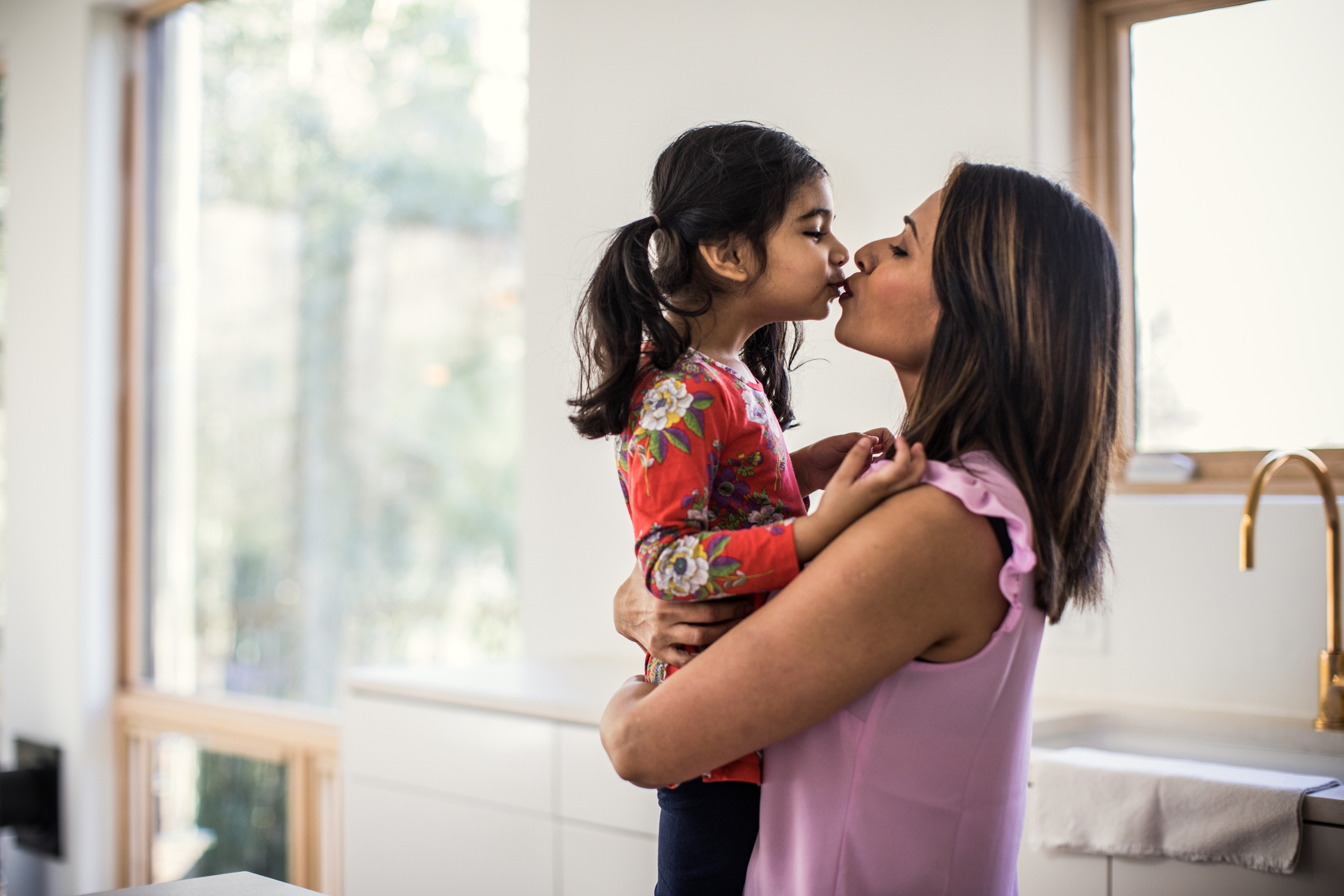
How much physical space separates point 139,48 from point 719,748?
11.8 ft

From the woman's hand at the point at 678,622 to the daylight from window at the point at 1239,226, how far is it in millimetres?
1352

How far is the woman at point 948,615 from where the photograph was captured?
0.90 meters

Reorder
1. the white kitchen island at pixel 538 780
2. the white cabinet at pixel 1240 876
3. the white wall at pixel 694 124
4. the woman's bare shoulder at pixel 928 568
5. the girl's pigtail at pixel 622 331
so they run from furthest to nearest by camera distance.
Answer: the white wall at pixel 694 124 < the white kitchen island at pixel 538 780 < the white cabinet at pixel 1240 876 < the girl's pigtail at pixel 622 331 < the woman's bare shoulder at pixel 928 568

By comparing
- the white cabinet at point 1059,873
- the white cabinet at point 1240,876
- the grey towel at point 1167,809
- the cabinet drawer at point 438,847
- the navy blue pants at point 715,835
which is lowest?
the cabinet drawer at point 438,847

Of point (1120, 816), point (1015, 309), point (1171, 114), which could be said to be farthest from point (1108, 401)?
point (1171, 114)

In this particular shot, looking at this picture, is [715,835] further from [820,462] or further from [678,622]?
[820,462]

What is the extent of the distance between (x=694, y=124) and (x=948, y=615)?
1.69 meters

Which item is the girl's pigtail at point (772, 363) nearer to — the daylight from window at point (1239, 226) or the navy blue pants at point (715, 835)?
the navy blue pants at point (715, 835)

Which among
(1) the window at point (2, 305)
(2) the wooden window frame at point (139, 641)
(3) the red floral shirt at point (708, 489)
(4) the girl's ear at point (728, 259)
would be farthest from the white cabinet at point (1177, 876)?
(1) the window at point (2, 305)

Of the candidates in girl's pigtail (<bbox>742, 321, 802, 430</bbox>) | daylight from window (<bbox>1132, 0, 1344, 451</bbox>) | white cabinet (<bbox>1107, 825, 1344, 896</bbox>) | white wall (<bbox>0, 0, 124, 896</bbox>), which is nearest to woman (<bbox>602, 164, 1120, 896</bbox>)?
girl's pigtail (<bbox>742, 321, 802, 430</bbox>)

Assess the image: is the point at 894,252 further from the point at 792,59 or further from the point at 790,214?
the point at 792,59

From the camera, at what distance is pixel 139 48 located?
3662mm

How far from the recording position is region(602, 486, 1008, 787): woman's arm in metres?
0.89

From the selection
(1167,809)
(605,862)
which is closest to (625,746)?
(1167,809)
